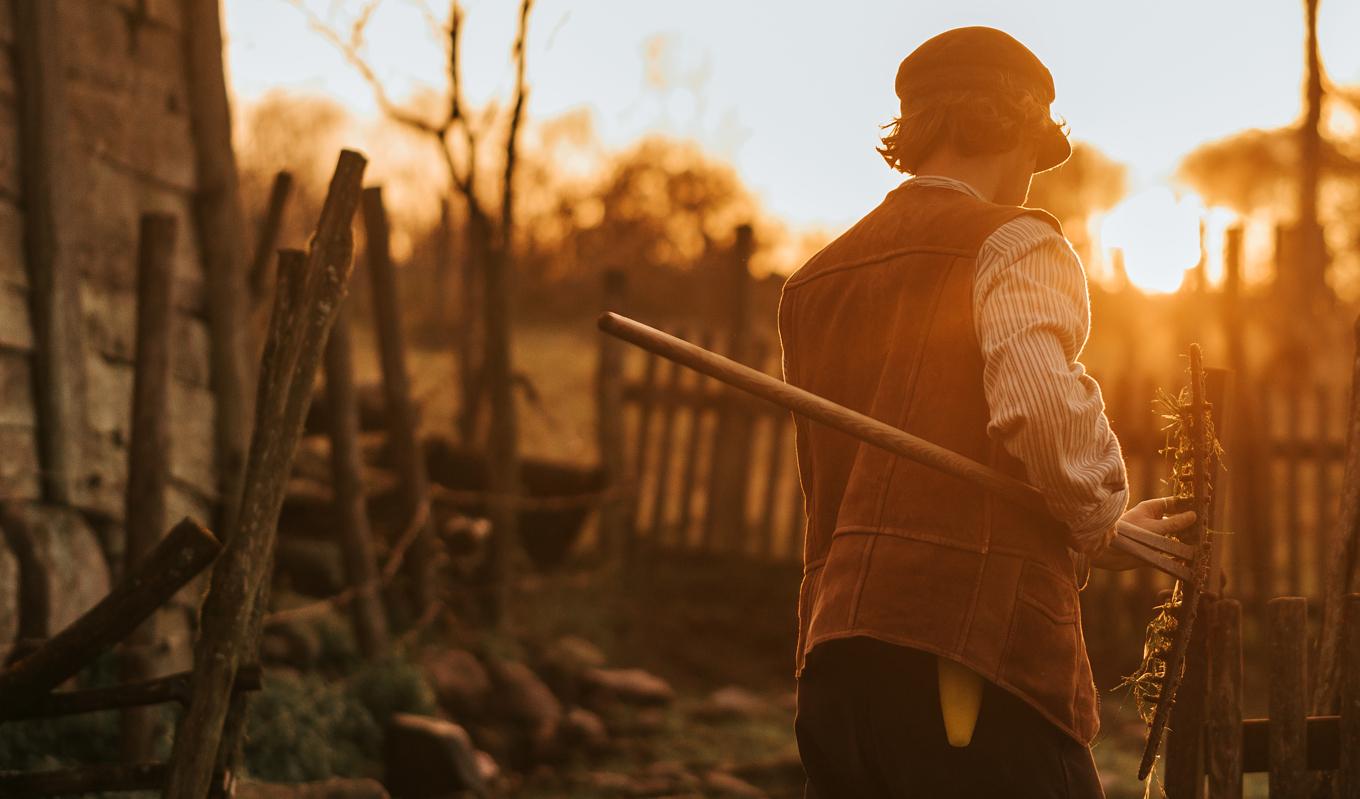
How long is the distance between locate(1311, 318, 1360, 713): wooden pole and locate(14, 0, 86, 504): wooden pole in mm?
3978

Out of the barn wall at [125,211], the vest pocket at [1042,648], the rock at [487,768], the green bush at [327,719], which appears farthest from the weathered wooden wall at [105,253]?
the vest pocket at [1042,648]

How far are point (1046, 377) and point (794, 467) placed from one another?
7510 millimetres

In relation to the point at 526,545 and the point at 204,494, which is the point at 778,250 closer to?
the point at 526,545

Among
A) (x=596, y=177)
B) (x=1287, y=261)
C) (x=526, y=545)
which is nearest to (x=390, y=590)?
(x=526, y=545)

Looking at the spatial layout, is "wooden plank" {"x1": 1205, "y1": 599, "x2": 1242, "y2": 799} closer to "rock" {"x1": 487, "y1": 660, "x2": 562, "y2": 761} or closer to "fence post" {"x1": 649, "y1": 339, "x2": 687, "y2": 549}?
"rock" {"x1": 487, "y1": 660, "x2": 562, "y2": 761}

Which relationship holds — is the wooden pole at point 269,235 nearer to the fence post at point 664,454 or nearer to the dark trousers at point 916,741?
the fence post at point 664,454

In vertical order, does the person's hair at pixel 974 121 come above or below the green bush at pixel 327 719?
above

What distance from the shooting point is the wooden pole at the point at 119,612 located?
314 centimetres

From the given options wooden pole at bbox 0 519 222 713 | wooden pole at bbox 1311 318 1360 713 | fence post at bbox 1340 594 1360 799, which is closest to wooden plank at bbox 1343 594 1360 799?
fence post at bbox 1340 594 1360 799

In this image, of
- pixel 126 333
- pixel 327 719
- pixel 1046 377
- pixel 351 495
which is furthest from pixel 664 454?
pixel 1046 377

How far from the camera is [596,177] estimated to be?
2298 cm

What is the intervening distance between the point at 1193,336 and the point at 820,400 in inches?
297

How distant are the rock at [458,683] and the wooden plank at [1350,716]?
4.38 meters

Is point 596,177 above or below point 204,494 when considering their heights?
above
